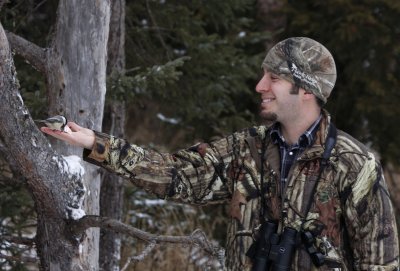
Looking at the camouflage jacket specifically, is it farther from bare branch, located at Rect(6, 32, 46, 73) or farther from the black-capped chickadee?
bare branch, located at Rect(6, 32, 46, 73)

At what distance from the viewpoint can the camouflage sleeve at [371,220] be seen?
3186mm

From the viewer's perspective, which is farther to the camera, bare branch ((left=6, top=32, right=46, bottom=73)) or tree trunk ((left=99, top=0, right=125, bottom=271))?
tree trunk ((left=99, top=0, right=125, bottom=271))

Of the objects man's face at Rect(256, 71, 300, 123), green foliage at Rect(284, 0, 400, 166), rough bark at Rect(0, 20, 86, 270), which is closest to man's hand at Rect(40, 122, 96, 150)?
rough bark at Rect(0, 20, 86, 270)

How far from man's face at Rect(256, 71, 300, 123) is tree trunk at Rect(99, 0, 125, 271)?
6.39 feet

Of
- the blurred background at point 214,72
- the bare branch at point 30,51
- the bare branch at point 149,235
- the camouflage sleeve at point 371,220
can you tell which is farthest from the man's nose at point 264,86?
the blurred background at point 214,72

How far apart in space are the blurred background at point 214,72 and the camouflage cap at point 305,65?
187 centimetres

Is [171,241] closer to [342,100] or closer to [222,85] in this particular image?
[222,85]

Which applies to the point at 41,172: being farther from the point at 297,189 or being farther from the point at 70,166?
the point at 297,189

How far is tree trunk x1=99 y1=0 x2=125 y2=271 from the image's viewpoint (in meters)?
5.29

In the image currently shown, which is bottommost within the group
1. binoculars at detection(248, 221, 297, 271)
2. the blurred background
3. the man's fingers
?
binoculars at detection(248, 221, 297, 271)

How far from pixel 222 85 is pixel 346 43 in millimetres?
2158

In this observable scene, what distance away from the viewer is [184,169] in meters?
3.42

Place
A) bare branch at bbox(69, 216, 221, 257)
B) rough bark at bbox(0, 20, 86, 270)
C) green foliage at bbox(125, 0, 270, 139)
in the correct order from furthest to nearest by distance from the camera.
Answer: green foliage at bbox(125, 0, 270, 139), bare branch at bbox(69, 216, 221, 257), rough bark at bbox(0, 20, 86, 270)

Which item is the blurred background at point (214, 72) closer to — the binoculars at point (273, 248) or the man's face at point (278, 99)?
the man's face at point (278, 99)
